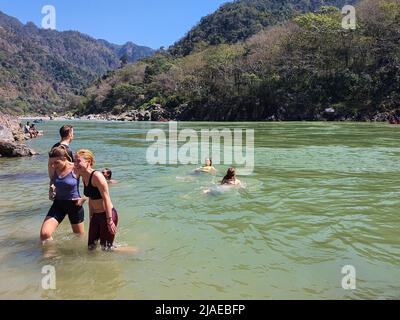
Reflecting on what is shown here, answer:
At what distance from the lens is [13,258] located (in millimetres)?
7109

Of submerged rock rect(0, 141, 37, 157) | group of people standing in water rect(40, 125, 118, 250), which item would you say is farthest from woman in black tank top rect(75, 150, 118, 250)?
submerged rock rect(0, 141, 37, 157)

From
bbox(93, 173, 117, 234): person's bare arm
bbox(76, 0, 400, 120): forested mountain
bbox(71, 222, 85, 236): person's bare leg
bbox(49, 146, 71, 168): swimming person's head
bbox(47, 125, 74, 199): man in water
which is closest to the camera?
bbox(93, 173, 117, 234): person's bare arm

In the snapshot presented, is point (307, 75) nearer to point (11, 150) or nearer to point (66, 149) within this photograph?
point (11, 150)

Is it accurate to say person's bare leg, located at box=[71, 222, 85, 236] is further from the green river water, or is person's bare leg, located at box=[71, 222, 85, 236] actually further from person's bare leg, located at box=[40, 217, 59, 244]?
person's bare leg, located at box=[40, 217, 59, 244]

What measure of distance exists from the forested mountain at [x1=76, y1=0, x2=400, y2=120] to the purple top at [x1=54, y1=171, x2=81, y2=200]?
58737mm

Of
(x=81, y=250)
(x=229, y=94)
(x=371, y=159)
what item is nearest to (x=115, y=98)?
(x=229, y=94)

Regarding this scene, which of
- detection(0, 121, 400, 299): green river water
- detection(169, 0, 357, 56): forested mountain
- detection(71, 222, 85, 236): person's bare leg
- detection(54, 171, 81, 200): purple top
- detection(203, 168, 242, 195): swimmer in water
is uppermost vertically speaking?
detection(169, 0, 357, 56): forested mountain

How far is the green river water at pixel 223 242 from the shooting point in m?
5.89

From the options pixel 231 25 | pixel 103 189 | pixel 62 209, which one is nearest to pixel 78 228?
pixel 62 209

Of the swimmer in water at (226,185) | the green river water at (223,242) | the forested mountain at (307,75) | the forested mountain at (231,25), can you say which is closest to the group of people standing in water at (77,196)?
the green river water at (223,242)

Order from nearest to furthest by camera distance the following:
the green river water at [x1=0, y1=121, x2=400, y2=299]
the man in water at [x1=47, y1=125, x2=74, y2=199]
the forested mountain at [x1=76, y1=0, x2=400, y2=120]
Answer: the green river water at [x1=0, y1=121, x2=400, y2=299] → the man in water at [x1=47, y1=125, x2=74, y2=199] → the forested mountain at [x1=76, y1=0, x2=400, y2=120]

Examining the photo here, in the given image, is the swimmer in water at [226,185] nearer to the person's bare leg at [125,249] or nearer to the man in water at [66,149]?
the person's bare leg at [125,249]

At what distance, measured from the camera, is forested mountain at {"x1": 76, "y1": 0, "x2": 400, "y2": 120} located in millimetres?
65875
